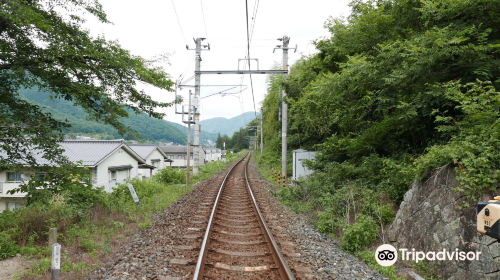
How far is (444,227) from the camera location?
4.28 m

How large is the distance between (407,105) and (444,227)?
10.1 ft

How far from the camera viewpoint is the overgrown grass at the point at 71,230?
4.67 metres

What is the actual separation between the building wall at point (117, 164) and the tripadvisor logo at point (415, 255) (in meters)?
23.8

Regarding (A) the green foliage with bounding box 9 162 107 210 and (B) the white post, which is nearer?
(B) the white post

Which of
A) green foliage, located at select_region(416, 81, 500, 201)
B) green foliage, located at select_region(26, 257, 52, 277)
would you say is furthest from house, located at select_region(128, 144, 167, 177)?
green foliage, located at select_region(416, 81, 500, 201)

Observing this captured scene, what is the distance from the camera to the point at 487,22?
611 cm

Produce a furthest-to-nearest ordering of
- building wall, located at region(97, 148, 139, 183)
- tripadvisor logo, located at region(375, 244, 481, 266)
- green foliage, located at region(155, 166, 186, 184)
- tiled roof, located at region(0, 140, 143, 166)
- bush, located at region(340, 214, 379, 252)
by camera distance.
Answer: building wall, located at region(97, 148, 139, 183) < tiled roof, located at region(0, 140, 143, 166) < green foliage, located at region(155, 166, 186, 184) < bush, located at region(340, 214, 379, 252) < tripadvisor logo, located at region(375, 244, 481, 266)

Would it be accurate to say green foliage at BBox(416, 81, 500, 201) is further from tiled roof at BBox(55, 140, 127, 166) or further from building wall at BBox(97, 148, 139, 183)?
building wall at BBox(97, 148, 139, 183)

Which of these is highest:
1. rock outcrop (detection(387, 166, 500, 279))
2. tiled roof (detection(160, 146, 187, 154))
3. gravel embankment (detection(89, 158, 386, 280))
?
tiled roof (detection(160, 146, 187, 154))

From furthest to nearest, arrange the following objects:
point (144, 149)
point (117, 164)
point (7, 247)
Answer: point (144, 149), point (117, 164), point (7, 247)

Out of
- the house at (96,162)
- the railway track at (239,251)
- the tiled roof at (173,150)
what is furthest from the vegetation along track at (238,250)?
the tiled roof at (173,150)

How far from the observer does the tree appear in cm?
601

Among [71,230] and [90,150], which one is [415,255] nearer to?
[71,230]

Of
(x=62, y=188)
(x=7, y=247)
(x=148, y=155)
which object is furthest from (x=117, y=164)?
(x=7, y=247)
